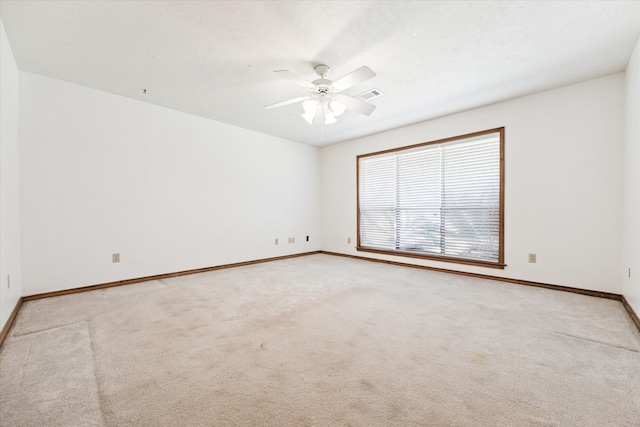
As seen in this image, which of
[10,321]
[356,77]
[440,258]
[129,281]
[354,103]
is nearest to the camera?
[10,321]

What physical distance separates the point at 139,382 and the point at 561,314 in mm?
3423

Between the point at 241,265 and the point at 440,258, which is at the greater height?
the point at 440,258

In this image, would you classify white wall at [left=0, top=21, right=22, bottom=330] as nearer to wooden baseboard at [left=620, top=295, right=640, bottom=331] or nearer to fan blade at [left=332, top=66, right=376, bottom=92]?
fan blade at [left=332, top=66, right=376, bottom=92]

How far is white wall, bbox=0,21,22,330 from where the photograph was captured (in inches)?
87.3

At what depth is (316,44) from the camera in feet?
7.94

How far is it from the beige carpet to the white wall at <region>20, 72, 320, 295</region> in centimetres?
69

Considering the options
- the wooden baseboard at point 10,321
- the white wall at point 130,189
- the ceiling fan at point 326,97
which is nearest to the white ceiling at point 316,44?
the ceiling fan at point 326,97

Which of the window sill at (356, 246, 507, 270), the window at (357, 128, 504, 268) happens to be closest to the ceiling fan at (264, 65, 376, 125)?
the window at (357, 128, 504, 268)

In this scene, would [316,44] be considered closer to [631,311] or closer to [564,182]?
[564,182]

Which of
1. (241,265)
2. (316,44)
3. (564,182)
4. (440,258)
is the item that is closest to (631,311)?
(564,182)

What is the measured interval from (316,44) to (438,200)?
3097mm

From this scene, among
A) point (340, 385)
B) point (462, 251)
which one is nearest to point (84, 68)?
point (340, 385)

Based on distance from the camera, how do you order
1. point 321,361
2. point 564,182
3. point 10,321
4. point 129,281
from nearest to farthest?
point 321,361
point 10,321
point 564,182
point 129,281

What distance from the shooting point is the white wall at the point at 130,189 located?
119 inches
